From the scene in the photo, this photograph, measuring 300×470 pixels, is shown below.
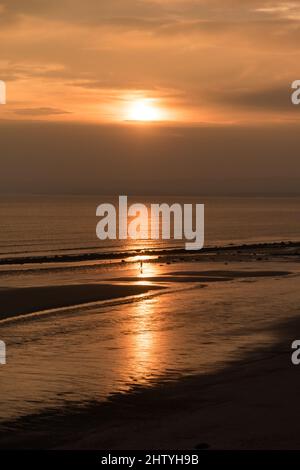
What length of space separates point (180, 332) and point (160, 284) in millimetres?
18622

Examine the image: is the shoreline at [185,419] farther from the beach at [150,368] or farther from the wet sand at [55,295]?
the wet sand at [55,295]

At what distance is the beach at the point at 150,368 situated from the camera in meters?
15.6

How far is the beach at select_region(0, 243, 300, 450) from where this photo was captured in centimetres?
1555

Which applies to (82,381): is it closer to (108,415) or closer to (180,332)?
(108,415)

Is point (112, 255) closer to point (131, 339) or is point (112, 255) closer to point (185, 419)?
point (131, 339)

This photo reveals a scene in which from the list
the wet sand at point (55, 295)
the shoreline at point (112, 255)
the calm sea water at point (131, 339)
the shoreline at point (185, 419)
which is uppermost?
the shoreline at point (112, 255)

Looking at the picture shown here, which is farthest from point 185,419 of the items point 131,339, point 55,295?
point 55,295

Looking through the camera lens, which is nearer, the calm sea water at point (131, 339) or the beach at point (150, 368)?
the beach at point (150, 368)

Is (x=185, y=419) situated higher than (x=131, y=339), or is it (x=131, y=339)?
(x=131, y=339)

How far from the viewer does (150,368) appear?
21.2 m

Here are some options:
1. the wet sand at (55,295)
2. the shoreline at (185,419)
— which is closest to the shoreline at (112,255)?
the wet sand at (55,295)

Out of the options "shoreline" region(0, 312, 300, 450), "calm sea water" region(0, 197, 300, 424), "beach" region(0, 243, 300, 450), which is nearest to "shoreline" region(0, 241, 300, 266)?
"calm sea water" region(0, 197, 300, 424)

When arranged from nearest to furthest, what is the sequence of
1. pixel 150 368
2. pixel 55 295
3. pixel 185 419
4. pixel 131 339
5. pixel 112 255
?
pixel 185 419, pixel 150 368, pixel 131 339, pixel 55 295, pixel 112 255

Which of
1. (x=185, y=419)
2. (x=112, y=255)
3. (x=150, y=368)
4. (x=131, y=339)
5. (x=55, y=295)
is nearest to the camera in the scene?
(x=185, y=419)
